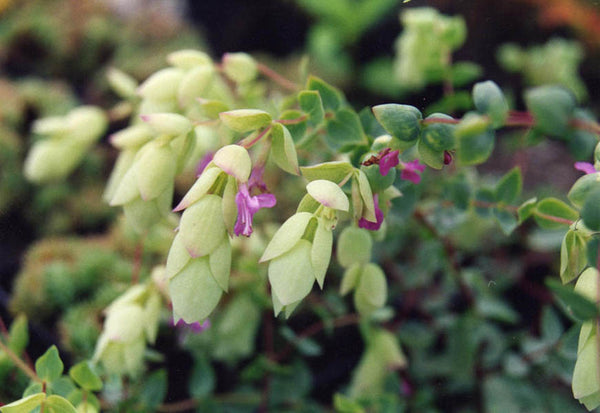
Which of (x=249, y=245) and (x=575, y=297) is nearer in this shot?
(x=575, y=297)

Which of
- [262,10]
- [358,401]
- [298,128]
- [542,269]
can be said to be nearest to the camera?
[298,128]

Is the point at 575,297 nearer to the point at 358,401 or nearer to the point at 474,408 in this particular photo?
the point at 358,401

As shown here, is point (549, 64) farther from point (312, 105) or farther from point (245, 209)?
point (245, 209)

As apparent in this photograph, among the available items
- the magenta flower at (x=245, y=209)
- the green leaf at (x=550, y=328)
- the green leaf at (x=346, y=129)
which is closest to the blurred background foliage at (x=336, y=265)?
the green leaf at (x=550, y=328)

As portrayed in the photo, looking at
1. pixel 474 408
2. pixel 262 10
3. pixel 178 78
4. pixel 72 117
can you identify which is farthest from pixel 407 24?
pixel 262 10

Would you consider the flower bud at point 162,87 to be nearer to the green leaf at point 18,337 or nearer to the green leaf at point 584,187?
the green leaf at point 18,337

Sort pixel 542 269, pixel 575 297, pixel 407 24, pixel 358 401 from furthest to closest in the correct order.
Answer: pixel 542 269, pixel 407 24, pixel 358 401, pixel 575 297

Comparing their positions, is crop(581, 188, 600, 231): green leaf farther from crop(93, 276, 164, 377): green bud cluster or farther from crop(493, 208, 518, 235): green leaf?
crop(93, 276, 164, 377): green bud cluster
